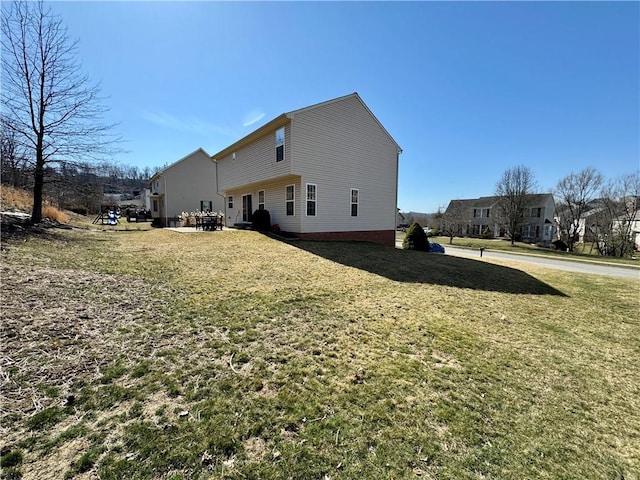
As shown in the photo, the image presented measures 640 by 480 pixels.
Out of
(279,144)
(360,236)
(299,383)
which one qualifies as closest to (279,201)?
(279,144)

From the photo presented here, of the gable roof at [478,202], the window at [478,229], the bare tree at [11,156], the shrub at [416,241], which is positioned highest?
the gable roof at [478,202]

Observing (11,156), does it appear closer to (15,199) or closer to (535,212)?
(15,199)

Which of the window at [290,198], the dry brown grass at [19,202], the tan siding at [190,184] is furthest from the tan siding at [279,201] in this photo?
the tan siding at [190,184]

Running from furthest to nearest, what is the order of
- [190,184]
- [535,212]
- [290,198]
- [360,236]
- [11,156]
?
[535,212]
[190,184]
[360,236]
[290,198]
[11,156]

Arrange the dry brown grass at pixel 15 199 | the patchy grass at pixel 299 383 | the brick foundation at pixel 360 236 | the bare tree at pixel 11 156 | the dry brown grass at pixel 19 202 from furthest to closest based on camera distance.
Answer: the dry brown grass at pixel 19 202
the dry brown grass at pixel 15 199
the brick foundation at pixel 360 236
the bare tree at pixel 11 156
the patchy grass at pixel 299 383

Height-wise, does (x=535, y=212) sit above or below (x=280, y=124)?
below

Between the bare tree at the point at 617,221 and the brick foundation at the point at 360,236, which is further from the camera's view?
the bare tree at the point at 617,221

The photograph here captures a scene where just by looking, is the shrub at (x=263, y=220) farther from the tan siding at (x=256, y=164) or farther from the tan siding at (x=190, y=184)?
the tan siding at (x=190, y=184)

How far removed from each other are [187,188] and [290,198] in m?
19.0

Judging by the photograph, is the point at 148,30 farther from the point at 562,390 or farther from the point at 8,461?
the point at 562,390

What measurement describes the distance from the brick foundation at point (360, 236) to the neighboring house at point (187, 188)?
17379mm

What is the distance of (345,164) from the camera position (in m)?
14.9

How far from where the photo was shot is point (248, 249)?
408 inches

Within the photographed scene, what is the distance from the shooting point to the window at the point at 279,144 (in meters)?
13.5
